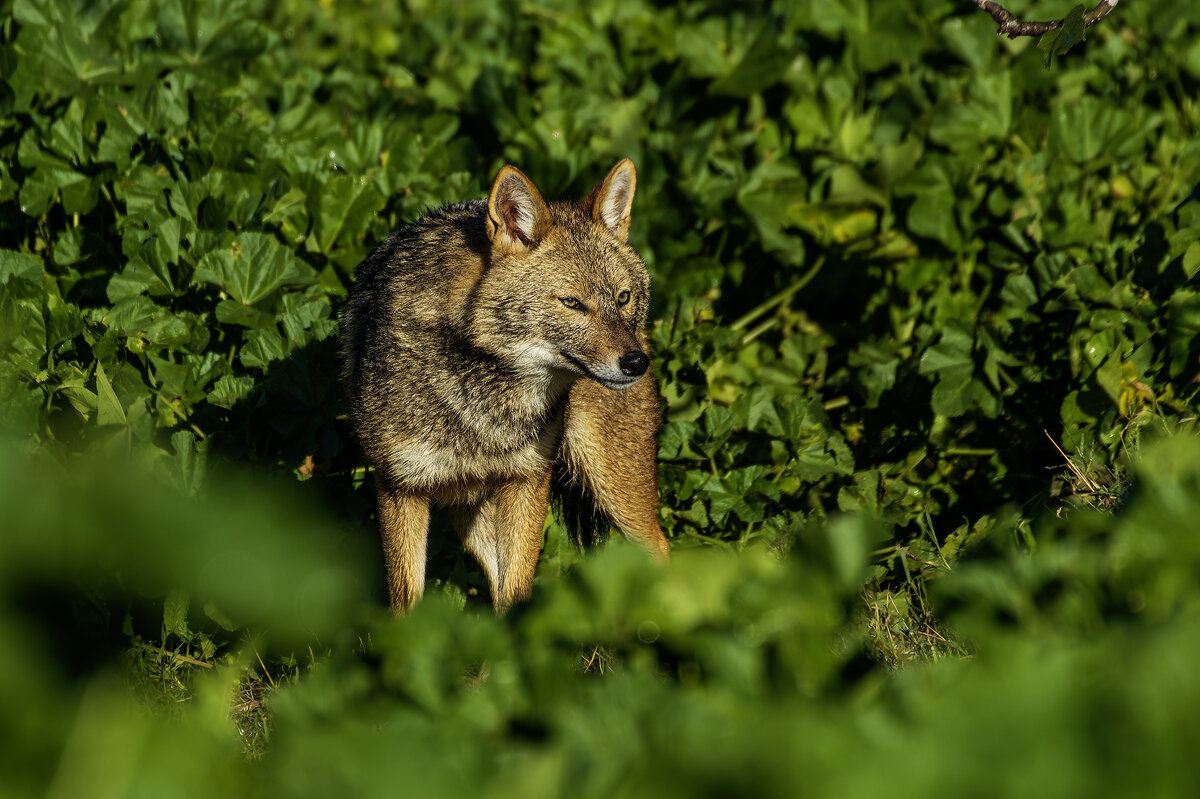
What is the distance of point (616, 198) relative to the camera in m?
4.82

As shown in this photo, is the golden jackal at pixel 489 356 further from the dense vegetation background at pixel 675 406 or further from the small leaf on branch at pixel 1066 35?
the small leaf on branch at pixel 1066 35

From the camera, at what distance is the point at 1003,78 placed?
5965 millimetres

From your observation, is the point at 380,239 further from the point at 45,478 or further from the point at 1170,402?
the point at 45,478

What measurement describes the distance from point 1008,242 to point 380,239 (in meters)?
3.09

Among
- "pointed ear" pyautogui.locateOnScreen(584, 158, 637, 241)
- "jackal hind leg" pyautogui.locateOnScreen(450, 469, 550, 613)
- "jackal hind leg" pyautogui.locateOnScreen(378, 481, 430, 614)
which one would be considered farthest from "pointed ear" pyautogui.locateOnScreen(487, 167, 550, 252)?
"jackal hind leg" pyautogui.locateOnScreen(378, 481, 430, 614)

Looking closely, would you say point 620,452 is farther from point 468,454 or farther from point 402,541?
point 402,541

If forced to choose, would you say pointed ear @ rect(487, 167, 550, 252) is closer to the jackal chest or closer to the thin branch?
the jackal chest

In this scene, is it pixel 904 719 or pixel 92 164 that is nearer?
pixel 904 719

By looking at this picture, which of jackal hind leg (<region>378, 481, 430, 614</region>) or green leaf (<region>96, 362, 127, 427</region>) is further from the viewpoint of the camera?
jackal hind leg (<region>378, 481, 430, 614</region>)

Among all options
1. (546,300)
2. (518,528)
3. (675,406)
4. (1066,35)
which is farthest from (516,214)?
(1066,35)

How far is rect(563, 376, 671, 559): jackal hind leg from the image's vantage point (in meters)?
4.89

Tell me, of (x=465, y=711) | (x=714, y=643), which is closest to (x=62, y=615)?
(x=465, y=711)

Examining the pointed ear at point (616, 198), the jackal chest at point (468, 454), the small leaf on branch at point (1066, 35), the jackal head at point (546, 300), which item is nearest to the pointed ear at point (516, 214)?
the jackal head at point (546, 300)

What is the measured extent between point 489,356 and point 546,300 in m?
0.31
